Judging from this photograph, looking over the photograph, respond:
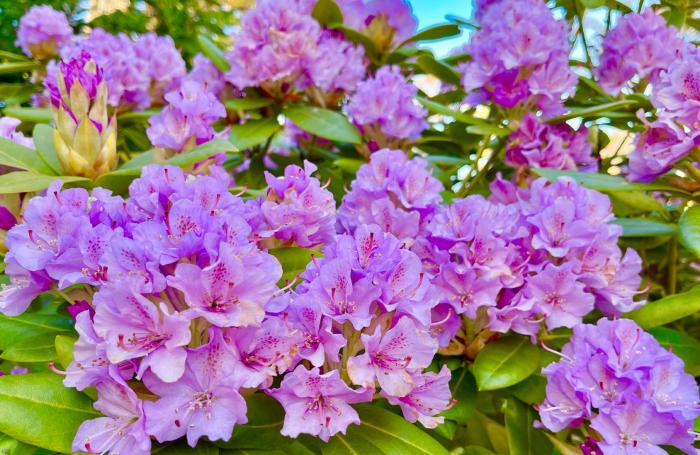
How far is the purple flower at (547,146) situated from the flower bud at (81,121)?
847 millimetres

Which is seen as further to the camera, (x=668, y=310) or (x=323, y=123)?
(x=323, y=123)

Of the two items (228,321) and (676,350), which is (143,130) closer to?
(228,321)

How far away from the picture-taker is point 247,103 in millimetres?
1624

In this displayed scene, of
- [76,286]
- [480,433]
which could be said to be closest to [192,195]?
[76,286]

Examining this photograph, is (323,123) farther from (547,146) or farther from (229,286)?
(229,286)

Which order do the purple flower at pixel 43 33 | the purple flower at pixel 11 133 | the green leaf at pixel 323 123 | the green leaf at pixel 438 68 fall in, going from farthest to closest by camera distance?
1. the purple flower at pixel 43 33
2. the green leaf at pixel 438 68
3. the green leaf at pixel 323 123
4. the purple flower at pixel 11 133

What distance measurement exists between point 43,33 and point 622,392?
2.00m

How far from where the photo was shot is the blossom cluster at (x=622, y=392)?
88cm

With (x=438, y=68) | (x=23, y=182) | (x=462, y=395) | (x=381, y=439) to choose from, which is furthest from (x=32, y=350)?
(x=438, y=68)

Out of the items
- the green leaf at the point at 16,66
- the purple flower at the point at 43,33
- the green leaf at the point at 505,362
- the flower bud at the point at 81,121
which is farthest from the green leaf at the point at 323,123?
the purple flower at the point at 43,33

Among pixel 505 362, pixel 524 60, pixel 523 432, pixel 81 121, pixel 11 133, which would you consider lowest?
pixel 523 432

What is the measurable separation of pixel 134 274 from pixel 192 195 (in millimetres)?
153

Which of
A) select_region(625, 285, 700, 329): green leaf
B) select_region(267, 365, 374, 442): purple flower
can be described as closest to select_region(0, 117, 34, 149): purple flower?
select_region(267, 365, 374, 442): purple flower

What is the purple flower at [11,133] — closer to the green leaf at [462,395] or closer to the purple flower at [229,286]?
the purple flower at [229,286]
